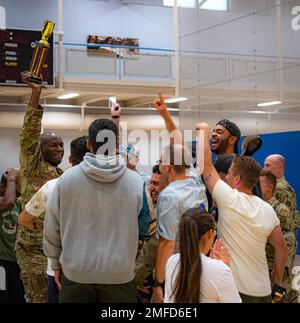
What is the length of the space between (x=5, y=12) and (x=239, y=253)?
12254mm

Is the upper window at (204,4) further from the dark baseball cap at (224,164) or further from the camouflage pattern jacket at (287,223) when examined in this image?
the dark baseball cap at (224,164)

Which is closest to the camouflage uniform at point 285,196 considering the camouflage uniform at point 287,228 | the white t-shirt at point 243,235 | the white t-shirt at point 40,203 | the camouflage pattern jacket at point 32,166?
the camouflage uniform at point 287,228

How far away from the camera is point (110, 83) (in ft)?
39.1

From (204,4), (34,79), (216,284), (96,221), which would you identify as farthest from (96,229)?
(204,4)

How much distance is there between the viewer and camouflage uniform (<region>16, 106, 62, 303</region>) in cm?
379

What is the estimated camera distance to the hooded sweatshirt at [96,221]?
2832 millimetres

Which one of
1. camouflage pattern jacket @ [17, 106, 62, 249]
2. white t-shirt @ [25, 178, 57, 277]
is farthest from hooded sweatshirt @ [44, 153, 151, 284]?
camouflage pattern jacket @ [17, 106, 62, 249]

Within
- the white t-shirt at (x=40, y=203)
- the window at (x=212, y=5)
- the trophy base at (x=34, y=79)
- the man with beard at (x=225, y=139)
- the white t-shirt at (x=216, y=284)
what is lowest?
the white t-shirt at (x=216, y=284)

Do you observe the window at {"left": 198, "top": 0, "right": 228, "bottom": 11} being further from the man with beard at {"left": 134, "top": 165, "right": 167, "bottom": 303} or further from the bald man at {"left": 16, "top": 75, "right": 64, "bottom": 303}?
the man with beard at {"left": 134, "top": 165, "right": 167, "bottom": 303}

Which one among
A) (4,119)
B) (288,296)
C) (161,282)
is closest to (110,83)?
(4,119)

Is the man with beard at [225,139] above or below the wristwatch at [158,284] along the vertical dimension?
above

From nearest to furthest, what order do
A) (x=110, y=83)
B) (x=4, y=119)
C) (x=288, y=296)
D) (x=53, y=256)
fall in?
1. (x=53, y=256)
2. (x=288, y=296)
3. (x=110, y=83)
4. (x=4, y=119)

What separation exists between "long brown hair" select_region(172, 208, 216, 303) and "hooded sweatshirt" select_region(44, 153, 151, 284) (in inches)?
13.1
